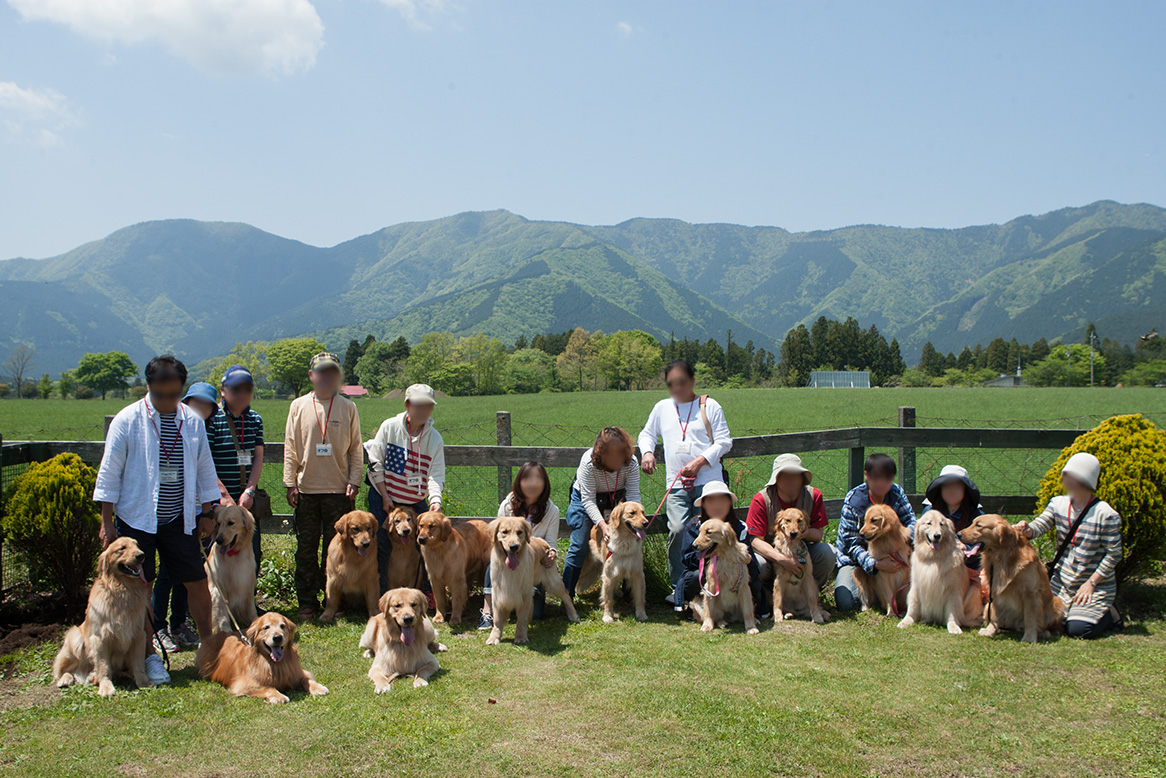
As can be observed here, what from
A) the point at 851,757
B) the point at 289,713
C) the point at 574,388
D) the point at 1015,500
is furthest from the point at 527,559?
the point at 574,388

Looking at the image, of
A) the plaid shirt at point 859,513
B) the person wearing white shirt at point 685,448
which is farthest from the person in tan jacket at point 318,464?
the plaid shirt at point 859,513

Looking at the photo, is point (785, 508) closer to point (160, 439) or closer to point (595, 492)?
point (595, 492)

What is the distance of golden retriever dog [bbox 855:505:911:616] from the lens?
239 inches

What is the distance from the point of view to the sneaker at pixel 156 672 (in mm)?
4629

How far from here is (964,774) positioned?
3.40 metres

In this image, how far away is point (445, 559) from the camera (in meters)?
6.01

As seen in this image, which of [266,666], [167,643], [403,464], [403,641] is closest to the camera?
[266,666]

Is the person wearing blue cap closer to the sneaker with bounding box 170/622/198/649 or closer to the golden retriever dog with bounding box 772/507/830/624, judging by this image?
the sneaker with bounding box 170/622/198/649

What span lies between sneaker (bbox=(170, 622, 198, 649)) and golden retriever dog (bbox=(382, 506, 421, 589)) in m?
1.54

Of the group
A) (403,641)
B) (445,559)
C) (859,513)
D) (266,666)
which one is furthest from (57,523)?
(859,513)

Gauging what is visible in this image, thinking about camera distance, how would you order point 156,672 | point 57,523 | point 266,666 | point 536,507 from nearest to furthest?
1. point 266,666
2. point 156,672
3. point 57,523
4. point 536,507

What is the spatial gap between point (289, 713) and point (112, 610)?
141cm

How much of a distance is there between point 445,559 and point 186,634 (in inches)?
82.7

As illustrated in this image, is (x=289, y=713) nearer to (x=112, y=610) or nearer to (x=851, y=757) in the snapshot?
(x=112, y=610)
